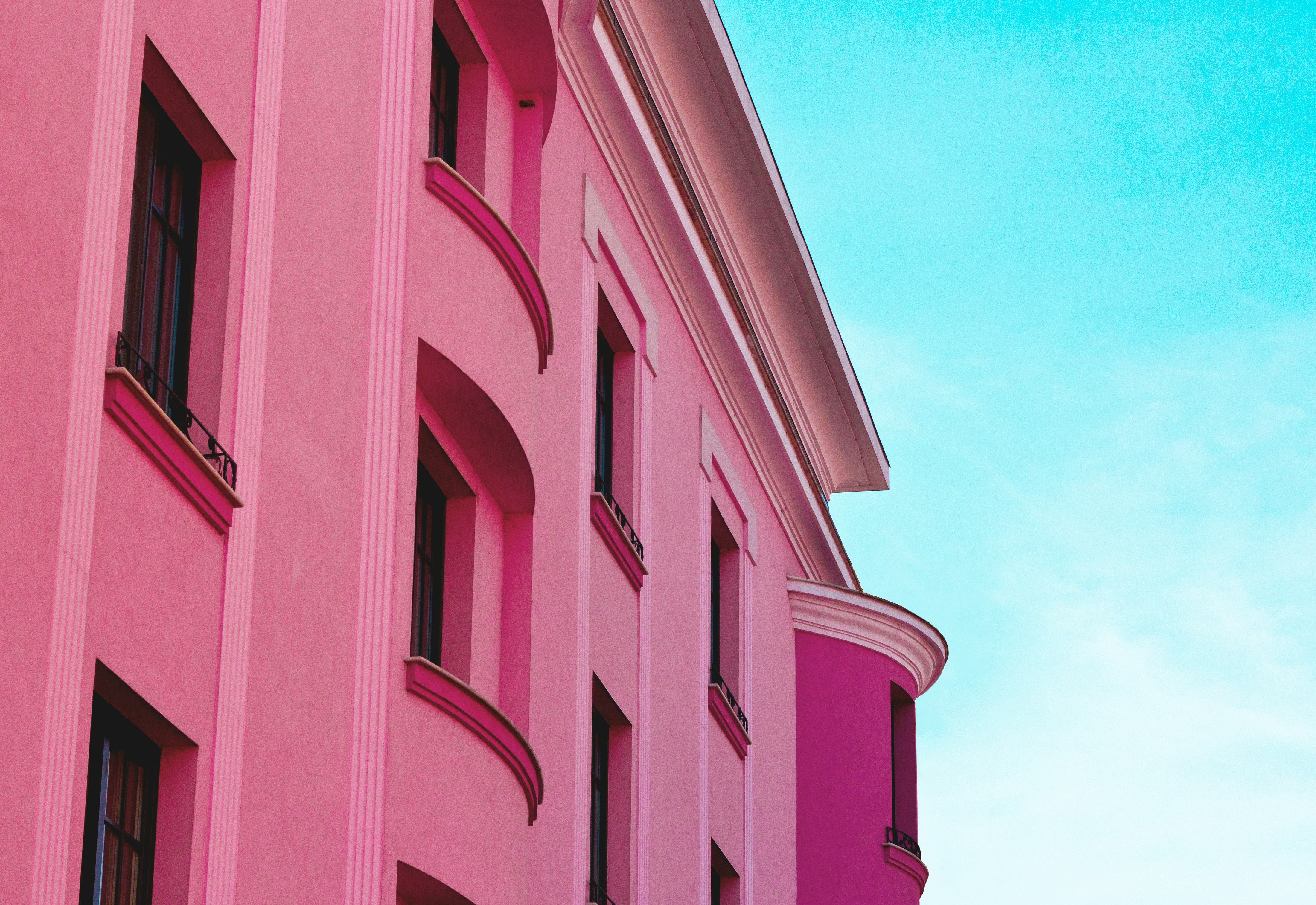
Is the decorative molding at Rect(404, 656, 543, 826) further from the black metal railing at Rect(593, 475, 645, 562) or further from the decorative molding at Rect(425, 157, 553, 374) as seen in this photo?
the black metal railing at Rect(593, 475, 645, 562)

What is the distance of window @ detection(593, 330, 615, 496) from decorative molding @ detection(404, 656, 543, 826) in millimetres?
5637

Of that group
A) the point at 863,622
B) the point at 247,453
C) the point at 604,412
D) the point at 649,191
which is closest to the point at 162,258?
the point at 247,453

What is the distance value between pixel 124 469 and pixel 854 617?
2035 cm

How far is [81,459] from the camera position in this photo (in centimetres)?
Result: 979

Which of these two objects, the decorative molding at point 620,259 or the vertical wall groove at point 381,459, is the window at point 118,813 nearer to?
the vertical wall groove at point 381,459

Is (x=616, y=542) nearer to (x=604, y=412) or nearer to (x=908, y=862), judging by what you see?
(x=604, y=412)

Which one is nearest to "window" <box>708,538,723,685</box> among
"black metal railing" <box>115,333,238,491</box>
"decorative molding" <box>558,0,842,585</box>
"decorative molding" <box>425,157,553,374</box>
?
"decorative molding" <box>558,0,842,585</box>

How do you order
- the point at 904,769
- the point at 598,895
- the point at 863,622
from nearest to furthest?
1. the point at 598,895
2. the point at 863,622
3. the point at 904,769

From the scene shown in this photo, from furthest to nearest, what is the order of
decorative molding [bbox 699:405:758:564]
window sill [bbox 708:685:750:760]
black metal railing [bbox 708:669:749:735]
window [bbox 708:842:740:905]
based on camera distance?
decorative molding [bbox 699:405:758:564] → black metal railing [bbox 708:669:749:735] → window [bbox 708:842:740:905] → window sill [bbox 708:685:750:760]

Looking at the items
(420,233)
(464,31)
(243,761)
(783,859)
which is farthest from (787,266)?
(243,761)

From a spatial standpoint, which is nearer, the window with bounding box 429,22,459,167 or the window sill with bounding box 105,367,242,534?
the window sill with bounding box 105,367,242,534

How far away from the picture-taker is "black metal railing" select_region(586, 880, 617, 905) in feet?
61.8

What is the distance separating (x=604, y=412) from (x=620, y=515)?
141 cm

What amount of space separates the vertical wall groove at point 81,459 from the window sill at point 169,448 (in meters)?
0.15
